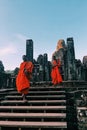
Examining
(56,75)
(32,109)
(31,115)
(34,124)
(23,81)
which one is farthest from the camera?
(56,75)

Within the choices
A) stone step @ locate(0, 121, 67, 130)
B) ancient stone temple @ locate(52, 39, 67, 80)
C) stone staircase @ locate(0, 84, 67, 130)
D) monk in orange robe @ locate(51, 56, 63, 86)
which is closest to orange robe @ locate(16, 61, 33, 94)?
stone staircase @ locate(0, 84, 67, 130)

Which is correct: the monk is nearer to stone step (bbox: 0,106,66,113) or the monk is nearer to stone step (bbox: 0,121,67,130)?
stone step (bbox: 0,106,66,113)

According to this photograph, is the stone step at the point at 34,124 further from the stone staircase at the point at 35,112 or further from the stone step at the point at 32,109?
the stone step at the point at 32,109

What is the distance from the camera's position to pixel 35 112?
24.5ft

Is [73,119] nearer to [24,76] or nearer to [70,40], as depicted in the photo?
[24,76]

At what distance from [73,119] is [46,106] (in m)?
1.01

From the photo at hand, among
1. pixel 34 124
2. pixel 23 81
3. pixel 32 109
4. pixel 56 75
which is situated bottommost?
pixel 34 124

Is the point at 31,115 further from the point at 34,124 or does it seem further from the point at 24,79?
the point at 24,79

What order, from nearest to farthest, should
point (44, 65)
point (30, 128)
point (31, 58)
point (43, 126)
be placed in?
point (43, 126) < point (30, 128) < point (44, 65) < point (31, 58)

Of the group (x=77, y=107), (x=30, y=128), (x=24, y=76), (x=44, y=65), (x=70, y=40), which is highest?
(x=70, y=40)

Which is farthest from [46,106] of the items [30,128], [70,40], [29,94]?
[70,40]

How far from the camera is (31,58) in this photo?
97.8 feet

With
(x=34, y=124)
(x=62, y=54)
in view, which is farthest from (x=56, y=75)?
(x=62, y=54)

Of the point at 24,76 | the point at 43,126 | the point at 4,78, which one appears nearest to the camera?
the point at 43,126
